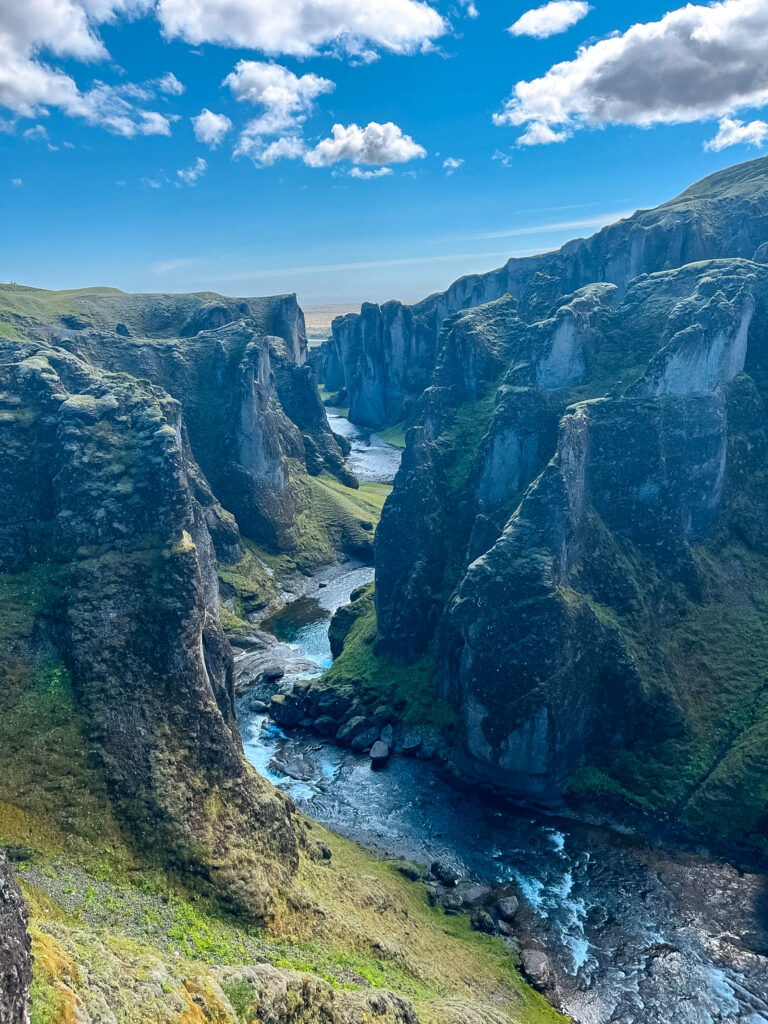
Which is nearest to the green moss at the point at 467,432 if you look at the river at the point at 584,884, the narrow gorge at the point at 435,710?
the narrow gorge at the point at 435,710

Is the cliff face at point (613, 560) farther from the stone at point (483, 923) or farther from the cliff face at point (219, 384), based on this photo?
the cliff face at point (219, 384)


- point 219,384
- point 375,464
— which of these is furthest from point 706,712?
point 375,464

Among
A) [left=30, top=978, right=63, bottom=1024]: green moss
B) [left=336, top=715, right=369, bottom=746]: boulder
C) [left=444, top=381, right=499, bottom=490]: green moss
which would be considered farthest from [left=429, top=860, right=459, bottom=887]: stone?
[left=444, top=381, right=499, bottom=490]: green moss

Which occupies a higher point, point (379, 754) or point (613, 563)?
point (613, 563)

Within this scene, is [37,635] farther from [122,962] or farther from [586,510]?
[586,510]

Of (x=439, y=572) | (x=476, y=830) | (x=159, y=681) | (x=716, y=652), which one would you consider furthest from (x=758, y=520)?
(x=159, y=681)

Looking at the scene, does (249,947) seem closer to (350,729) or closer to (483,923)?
(483,923)
